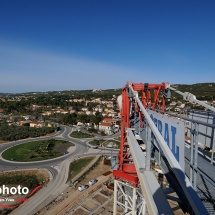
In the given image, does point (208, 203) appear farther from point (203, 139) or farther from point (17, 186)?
point (17, 186)

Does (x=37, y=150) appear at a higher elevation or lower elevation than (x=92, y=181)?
lower

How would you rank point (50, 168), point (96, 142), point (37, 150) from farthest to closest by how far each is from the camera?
point (96, 142) → point (37, 150) → point (50, 168)

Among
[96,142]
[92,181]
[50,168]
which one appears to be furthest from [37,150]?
[92,181]

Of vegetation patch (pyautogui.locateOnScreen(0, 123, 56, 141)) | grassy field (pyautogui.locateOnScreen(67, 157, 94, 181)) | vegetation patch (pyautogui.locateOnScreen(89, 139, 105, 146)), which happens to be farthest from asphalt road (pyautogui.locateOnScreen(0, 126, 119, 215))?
vegetation patch (pyautogui.locateOnScreen(0, 123, 56, 141))

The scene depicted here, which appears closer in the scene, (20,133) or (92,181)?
(92,181)

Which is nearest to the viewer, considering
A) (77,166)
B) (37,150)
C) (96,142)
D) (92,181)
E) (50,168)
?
(92,181)

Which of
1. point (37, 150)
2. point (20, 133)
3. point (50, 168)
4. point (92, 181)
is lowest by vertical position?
point (37, 150)

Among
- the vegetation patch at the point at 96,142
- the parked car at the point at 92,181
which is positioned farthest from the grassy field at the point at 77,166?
the vegetation patch at the point at 96,142

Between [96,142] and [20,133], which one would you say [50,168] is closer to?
[96,142]
